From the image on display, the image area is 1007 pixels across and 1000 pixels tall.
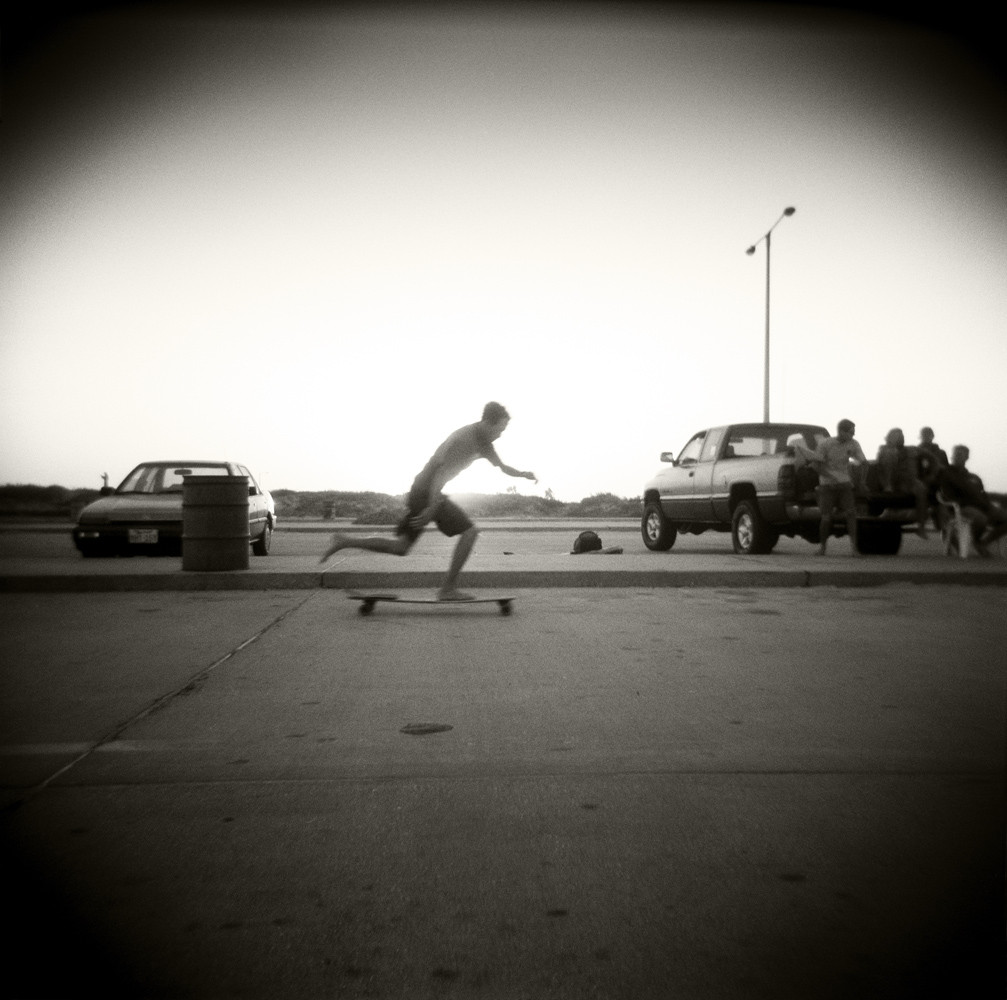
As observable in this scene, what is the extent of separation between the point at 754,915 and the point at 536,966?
0.67 metres

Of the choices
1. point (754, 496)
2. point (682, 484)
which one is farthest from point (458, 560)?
point (682, 484)

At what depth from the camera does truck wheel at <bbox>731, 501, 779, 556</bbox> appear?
46.9ft

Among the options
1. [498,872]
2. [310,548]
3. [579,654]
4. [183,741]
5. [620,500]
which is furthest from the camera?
[620,500]

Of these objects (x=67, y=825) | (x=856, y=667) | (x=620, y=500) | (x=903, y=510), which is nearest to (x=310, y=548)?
(x=903, y=510)

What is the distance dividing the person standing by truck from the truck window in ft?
7.87

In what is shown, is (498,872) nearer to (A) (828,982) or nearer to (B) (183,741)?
(A) (828,982)

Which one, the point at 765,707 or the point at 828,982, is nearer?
the point at 828,982

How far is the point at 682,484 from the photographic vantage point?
16.5 metres

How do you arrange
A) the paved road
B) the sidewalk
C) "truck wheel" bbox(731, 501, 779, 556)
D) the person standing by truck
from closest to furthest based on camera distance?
1. the paved road
2. the sidewalk
3. the person standing by truck
4. "truck wheel" bbox(731, 501, 779, 556)

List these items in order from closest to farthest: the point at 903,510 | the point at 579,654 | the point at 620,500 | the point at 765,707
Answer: the point at 765,707
the point at 579,654
the point at 903,510
the point at 620,500

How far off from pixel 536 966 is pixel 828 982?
710 mm

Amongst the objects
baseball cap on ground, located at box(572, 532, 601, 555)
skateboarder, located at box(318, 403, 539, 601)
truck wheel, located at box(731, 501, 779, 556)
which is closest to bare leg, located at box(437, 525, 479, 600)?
skateboarder, located at box(318, 403, 539, 601)

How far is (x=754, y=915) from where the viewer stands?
2885mm

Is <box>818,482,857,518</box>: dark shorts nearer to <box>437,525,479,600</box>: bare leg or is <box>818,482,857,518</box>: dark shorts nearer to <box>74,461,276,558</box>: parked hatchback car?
<box>437,525,479,600</box>: bare leg
